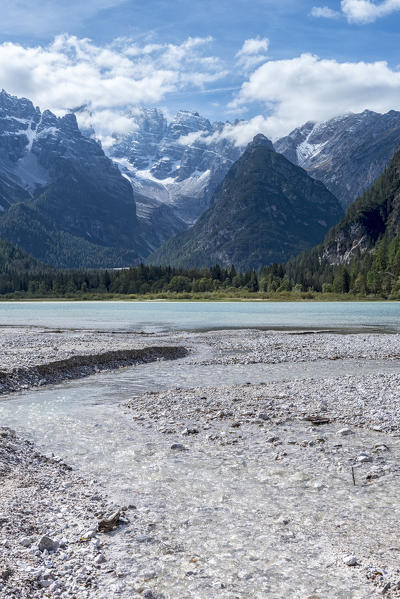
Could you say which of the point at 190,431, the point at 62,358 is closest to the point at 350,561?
the point at 190,431

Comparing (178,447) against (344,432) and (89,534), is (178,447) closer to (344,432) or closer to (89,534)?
Answer: (344,432)

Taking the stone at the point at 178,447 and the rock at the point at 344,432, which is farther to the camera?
the rock at the point at 344,432

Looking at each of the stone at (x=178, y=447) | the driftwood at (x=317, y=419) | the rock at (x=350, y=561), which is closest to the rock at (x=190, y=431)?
the stone at (x=178, y=447)

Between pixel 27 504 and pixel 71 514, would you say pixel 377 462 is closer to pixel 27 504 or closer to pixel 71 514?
pixel 71 514

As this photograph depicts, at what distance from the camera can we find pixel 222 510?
1234 centimetres

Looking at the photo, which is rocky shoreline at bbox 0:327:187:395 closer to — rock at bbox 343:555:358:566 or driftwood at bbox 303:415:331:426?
driftwood at bbox 303:415:331:426

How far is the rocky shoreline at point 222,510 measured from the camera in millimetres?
9312

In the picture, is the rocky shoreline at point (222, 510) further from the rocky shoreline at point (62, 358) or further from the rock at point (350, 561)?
the rocky shoreline at point (62, 358)

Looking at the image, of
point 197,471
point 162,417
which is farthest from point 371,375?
point 197,471

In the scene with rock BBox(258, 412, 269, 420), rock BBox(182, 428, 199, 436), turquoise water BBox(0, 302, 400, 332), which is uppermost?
rock BBox(258, 412, 269, 420)

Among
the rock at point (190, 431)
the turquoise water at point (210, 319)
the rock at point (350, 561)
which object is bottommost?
the turquoise water at point (210, 319)

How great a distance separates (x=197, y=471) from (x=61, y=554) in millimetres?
5646

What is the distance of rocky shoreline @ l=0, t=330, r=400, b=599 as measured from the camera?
931cm

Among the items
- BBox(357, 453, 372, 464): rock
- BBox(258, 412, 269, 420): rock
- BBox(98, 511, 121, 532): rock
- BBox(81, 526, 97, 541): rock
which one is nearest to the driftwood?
BBox(258, 412, 269, 420): rock
